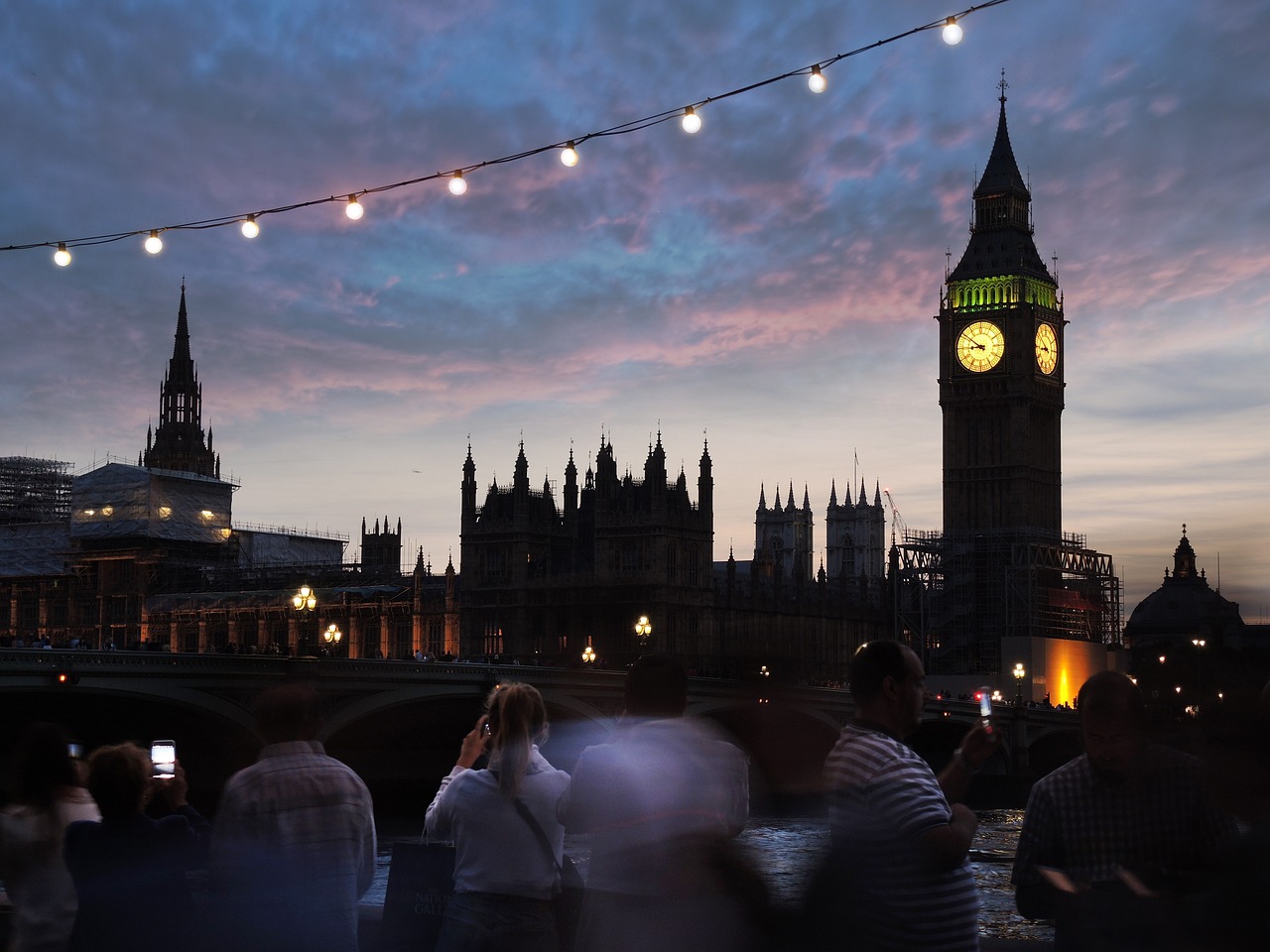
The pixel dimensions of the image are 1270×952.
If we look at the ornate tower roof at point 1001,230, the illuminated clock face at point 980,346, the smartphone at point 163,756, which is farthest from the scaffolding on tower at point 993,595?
the smartphone at point 163,756

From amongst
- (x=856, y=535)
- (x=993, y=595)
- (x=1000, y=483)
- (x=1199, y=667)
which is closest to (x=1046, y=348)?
(x=1000, y=483)

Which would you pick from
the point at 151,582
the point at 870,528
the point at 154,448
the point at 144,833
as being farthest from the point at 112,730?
the point at 870,528

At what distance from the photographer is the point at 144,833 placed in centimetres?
698

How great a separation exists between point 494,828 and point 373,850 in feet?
1.71

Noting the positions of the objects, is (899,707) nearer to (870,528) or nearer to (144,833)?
(144,833)

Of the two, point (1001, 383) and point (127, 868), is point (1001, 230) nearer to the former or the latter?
point (1001, 383)

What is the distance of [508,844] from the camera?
23.3 feet

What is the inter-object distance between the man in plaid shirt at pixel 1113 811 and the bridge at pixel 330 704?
24.7 metres

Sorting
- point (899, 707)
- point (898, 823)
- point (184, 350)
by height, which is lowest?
point (898, 823)

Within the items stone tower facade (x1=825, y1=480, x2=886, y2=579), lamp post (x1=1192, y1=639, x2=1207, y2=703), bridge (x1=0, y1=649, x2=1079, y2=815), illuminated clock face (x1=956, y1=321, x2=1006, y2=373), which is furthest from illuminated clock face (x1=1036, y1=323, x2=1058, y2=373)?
stone tower facade (x1=825, y1=480, x2=886, y2=579)

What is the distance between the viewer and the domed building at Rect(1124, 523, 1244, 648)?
14788 centimetres

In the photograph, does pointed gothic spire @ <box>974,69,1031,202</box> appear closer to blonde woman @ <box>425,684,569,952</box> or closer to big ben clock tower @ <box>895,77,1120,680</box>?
big ben clock tower @ <box>895,77,1120,680</box>

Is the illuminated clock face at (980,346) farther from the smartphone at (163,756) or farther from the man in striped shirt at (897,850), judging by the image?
the man in striped shirt at (897,850)

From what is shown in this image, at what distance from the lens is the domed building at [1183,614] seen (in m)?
148
